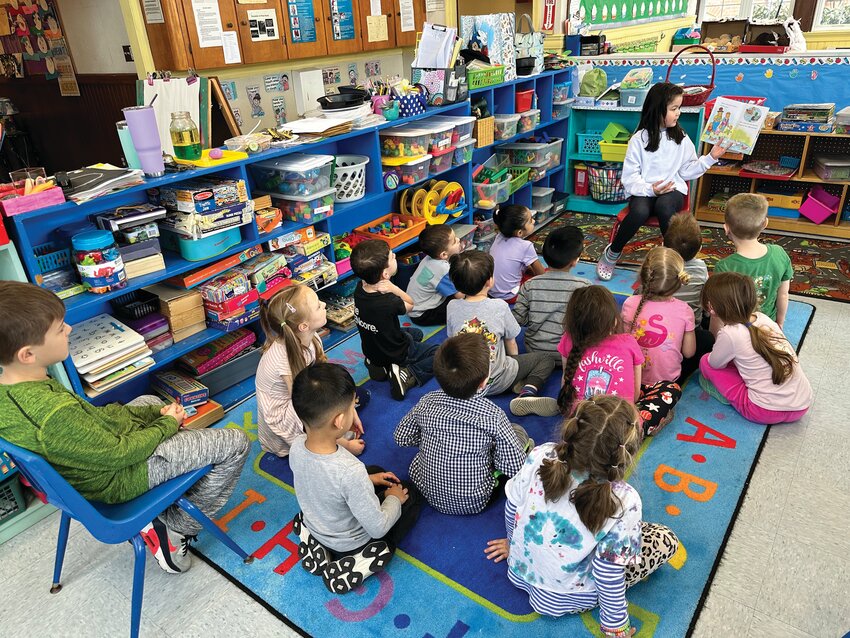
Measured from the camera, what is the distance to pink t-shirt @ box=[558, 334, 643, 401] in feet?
8.04

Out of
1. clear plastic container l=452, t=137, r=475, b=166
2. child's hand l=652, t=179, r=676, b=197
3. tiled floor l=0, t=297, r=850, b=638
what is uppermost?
clear plastic container l=452, t=137, r=475, b=166

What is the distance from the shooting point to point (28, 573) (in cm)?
221

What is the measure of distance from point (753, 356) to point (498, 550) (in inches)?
55.2

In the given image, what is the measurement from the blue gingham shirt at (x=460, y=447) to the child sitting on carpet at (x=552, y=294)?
1.03 m

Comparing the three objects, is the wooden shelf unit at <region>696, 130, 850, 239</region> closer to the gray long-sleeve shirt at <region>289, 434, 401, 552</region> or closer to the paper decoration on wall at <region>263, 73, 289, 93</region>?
the paper decoration on wall at <region>263, 73, 289, 93</region>

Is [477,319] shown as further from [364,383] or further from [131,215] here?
[131,215]

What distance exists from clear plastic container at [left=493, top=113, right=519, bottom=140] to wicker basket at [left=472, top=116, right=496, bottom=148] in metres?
0.07

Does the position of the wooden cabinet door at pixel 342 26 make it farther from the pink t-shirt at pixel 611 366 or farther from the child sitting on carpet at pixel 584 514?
the child sitting on carpet at pixel 584 514

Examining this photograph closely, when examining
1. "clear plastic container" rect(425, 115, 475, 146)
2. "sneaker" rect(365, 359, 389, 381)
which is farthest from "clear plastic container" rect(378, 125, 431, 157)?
"sneaker" rect(365, 359, 389, 381)

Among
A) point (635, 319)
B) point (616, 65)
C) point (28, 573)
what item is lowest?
point (28, 573)

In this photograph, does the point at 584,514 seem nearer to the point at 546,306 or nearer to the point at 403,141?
the point at 546,306

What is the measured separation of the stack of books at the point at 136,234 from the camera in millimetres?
2623

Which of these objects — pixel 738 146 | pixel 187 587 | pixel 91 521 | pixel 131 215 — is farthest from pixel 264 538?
pixel 738 146

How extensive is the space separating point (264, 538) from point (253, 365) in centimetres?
125
